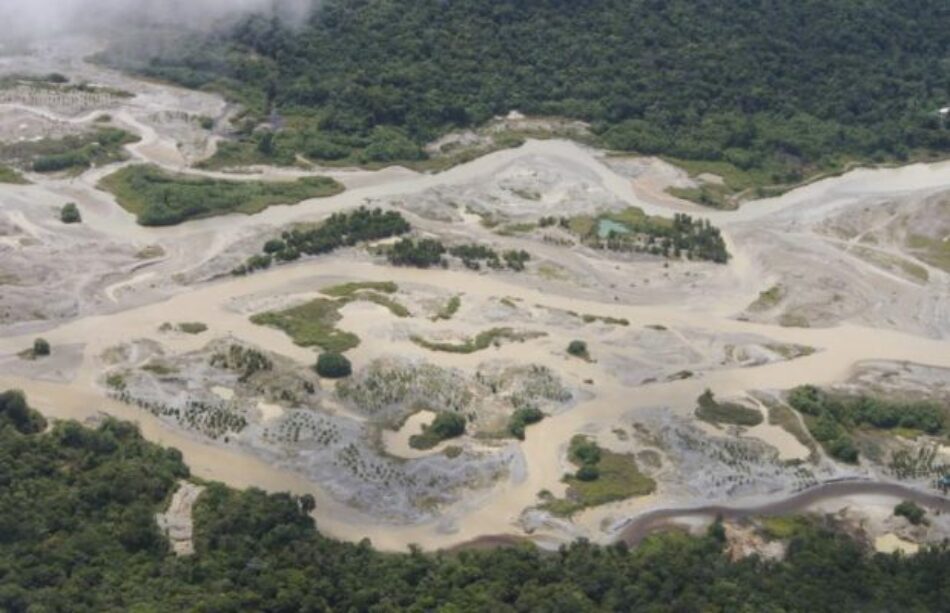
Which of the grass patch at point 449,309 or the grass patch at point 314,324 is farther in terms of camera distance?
the grass patch at point 449,309

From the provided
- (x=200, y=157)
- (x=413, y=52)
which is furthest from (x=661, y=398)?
(x=413, y=52)

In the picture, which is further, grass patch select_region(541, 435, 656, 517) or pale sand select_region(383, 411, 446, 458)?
pale sand select_region(383, 411, 446, 458)

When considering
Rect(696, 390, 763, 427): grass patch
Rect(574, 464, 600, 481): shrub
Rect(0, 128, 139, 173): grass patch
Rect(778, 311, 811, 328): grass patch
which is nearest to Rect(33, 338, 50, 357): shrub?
Rect(0, 128, 139, 173): grass patch

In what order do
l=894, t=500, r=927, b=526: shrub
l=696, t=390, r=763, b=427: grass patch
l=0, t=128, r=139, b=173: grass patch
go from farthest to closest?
l=0, t=128, r=139, b=173: grass patch, l=696, t=390, r=763, b=427: grass patch, l=894, t=500, r=927, b=526: shrub

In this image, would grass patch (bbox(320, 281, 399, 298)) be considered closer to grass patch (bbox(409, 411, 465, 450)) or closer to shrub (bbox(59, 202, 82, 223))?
grass patch (bbox(409, 411, 465, 450))

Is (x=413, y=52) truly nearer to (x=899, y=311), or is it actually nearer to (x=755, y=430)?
(x=899, y=311)

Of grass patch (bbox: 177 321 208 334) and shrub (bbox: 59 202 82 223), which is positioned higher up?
shrub (bbox: 59 202 82 223)

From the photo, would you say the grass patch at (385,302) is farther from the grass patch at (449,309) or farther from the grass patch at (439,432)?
the grass patch at (439,432)

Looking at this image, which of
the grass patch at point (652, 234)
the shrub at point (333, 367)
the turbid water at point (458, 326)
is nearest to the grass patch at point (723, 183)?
the turbid water at point (458, 326)
